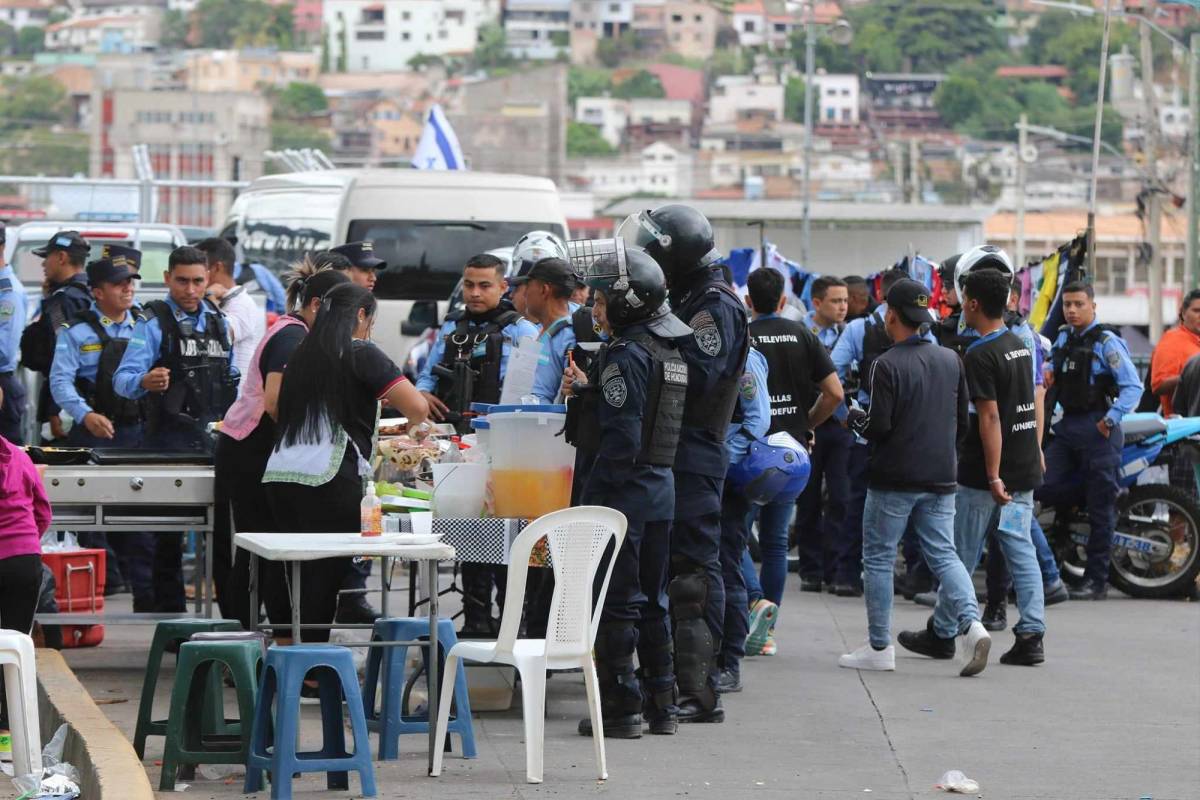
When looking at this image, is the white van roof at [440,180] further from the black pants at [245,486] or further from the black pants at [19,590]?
the black pants at [19,590]

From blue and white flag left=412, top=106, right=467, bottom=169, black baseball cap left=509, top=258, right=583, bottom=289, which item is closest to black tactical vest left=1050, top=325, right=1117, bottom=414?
black baseball cap left=509, top=258, right=583, bottom=289

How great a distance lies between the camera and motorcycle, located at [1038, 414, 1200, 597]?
1384 centimetres

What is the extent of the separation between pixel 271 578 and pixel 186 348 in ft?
8.62

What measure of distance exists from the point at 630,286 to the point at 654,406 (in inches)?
18.7

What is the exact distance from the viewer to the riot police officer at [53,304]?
1230cm

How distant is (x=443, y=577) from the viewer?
46.2 feet

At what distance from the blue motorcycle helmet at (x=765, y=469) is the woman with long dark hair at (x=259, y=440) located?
79.6 inches

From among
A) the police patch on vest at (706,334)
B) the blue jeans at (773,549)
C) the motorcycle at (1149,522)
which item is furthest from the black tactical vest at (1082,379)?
the police patch on vest at (706,334)

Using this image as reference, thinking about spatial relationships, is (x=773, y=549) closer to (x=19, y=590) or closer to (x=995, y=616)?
(x=995, y=616)

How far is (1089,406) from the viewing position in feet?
44.1

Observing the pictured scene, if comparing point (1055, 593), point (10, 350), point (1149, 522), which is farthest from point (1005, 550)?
point (10, 350)

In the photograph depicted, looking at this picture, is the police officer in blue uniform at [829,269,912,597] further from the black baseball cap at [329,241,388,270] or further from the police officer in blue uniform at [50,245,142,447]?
the police officer in blue uniform at [50,245,142,447]

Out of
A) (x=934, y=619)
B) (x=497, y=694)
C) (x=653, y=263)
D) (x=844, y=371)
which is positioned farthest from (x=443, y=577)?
(x=653, y=263)

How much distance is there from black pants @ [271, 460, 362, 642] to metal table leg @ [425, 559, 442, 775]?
2.34ft
